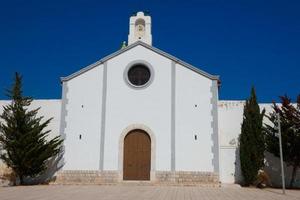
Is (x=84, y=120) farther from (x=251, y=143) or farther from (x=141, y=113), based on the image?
(x=251, y=143)

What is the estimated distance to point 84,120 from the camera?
20.3 m

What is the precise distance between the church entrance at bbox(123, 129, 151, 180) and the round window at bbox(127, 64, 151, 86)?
263 centimetres

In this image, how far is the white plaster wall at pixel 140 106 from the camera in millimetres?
19594

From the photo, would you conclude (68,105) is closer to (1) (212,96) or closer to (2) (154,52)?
(2) (154,52)

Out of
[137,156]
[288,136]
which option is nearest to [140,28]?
[137,156]

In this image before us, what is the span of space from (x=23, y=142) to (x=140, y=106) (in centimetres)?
607

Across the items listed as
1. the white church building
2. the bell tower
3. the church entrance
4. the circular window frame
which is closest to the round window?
the white church building

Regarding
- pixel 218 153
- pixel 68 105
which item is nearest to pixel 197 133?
pixel 218 153

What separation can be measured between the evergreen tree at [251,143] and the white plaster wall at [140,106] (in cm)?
369

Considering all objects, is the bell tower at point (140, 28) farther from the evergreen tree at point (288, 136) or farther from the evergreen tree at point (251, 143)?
the evergreen tree at point (288, 136)

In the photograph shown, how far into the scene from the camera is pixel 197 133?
19.5 m

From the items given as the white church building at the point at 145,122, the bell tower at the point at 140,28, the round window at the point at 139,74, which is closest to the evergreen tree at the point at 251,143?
the white church building at the point at 145,122

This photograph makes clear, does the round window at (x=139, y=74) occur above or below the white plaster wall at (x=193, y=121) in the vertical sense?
above

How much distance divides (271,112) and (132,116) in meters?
7.37
